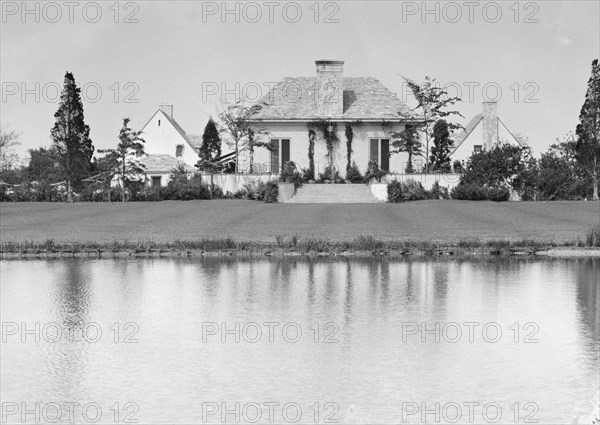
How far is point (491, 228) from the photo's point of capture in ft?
129

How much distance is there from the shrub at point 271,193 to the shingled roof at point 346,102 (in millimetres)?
9618

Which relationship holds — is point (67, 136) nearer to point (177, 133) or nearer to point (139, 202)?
point (139, 202)

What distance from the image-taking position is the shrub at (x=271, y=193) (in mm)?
58622

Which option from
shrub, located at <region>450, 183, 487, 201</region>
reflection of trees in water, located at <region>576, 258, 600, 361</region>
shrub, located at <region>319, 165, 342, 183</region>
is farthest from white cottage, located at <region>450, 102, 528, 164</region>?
reflection of trees in water, located at <region>576, 258, 600, 361</region>

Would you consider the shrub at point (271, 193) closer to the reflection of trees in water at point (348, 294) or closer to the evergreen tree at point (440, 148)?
the evergreen tree at point (440, 148)

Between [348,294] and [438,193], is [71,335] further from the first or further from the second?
[438,193]

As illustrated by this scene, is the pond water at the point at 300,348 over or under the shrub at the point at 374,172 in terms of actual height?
under

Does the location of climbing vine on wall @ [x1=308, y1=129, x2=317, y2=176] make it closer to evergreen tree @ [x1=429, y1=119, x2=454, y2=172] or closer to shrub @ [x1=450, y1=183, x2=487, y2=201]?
evergreen tree @ [x1=429, y1=119, x2=454, y2=172]

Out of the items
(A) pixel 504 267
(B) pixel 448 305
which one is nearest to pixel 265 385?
(B) pixel 448 305

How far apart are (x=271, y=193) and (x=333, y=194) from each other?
426 cm

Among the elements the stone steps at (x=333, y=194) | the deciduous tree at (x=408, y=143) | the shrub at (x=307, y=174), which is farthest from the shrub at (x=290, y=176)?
the deciduous tree at (x=408, y=143)

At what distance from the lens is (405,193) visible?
194 ft

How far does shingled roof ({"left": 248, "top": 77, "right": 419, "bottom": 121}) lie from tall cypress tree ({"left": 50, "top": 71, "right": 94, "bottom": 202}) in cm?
1128

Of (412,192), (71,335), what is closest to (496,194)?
(412,192)
